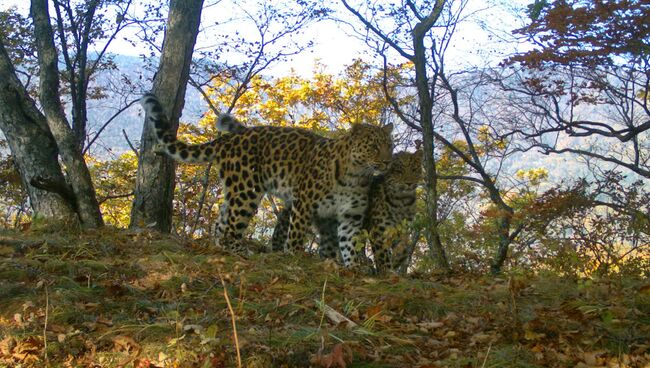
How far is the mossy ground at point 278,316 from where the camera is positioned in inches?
191

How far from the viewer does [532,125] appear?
727 inches

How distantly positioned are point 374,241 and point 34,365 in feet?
19.5

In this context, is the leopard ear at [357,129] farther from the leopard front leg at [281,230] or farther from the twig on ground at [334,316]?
the twig on ground at [334,316]

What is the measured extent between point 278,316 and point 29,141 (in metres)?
5.63

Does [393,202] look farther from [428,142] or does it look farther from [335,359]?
[335,359]

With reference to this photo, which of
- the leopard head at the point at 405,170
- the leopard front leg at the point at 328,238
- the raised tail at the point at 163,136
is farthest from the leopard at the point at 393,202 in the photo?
the raised tail at the point at 163,136

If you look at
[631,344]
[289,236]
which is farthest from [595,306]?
[289,236]

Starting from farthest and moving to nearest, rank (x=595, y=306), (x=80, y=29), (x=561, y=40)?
1. (x=80, y=29)
2. (x=561, y=40)
3. (x=595, y=306)

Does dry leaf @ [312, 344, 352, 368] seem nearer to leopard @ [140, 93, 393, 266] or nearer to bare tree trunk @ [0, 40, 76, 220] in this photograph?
leopard @ [140, 93, 393, 266]

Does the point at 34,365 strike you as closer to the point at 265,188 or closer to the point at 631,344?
the point at 631,344

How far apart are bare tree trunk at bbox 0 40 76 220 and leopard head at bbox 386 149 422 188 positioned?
4501mm

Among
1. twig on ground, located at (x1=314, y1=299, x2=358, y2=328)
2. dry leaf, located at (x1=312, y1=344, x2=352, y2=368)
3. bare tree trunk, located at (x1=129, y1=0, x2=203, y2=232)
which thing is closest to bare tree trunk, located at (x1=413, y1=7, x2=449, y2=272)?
bare tree trunk, located at (x1=129, y1=0, x2=203, y2=232)

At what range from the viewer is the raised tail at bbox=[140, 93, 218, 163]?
1005cm

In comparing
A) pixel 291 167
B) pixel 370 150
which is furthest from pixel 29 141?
pixel 370 150
